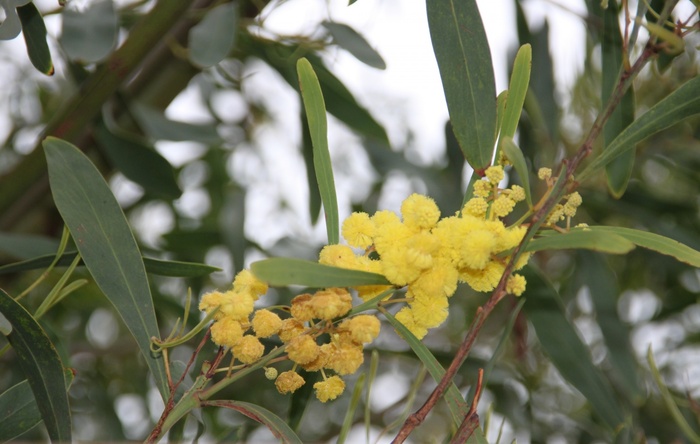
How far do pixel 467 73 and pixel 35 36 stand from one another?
50 centimetres

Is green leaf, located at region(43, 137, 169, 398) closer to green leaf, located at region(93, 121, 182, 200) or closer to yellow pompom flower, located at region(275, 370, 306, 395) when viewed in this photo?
yellow pompom flower, located at region(275, 370, 306, 395)

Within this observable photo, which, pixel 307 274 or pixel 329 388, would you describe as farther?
pixel 329 388

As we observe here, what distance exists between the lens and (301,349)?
0.62 metres

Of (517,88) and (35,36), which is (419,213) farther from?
(35,36)

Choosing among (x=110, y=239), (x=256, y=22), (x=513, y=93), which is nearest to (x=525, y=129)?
(x=256, y=22)

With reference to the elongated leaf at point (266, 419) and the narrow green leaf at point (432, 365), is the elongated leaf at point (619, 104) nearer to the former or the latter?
the narrow green leaf at point (432, 365)

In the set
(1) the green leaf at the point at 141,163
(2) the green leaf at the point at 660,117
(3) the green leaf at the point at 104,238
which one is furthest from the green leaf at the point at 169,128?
(2) the green leaf at the point at 660,117

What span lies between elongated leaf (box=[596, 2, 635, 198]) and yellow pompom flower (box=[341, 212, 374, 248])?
37 centimetres

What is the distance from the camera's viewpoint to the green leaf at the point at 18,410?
2.57 feet

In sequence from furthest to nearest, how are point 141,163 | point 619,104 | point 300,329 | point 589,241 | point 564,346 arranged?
point 141,163 → point 564,346 → point 619,104 → point 300,329 → point 589,241

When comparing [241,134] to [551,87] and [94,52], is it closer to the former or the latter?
→ [551,87]

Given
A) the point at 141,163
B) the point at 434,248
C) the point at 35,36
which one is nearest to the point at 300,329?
the point at 434,248

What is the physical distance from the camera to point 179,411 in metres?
Result: 0.62

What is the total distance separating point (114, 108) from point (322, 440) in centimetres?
87
